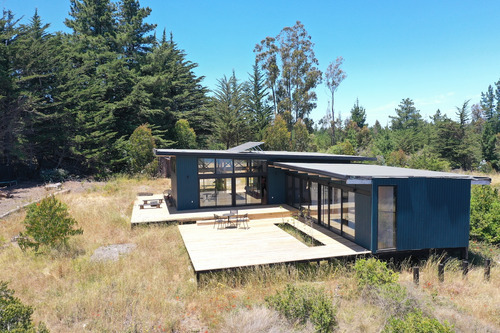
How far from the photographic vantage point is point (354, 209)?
32.8 ft

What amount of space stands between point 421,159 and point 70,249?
889 inches

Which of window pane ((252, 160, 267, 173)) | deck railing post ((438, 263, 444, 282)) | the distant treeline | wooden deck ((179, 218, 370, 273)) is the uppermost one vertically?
the distant treeline

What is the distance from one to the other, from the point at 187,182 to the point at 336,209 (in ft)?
22.7

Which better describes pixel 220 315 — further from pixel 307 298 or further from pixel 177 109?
pixel 177 109

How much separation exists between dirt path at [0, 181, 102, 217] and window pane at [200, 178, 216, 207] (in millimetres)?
7003

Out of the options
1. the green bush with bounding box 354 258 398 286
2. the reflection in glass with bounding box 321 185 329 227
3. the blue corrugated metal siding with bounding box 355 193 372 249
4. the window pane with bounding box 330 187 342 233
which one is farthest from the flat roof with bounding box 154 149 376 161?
the green bush with bounding box 354 258 398 286

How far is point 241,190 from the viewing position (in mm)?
15617

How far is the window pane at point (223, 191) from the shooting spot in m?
15.1

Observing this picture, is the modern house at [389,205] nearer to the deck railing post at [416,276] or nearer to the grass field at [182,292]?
the grass field at [182,292]

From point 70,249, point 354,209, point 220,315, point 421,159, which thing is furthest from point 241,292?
point 421,159

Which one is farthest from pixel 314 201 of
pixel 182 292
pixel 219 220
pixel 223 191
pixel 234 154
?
pixel 182 292

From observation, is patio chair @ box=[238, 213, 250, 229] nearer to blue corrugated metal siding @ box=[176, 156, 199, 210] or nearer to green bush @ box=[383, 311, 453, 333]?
blue corrugated metal siding @ box=[176, 156, 199, 210]

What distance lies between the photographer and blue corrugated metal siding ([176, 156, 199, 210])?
47.4 feet

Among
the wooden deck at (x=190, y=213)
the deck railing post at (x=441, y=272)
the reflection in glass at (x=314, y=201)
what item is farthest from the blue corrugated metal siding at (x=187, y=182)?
the deck railing post at (x=441, y=272)
